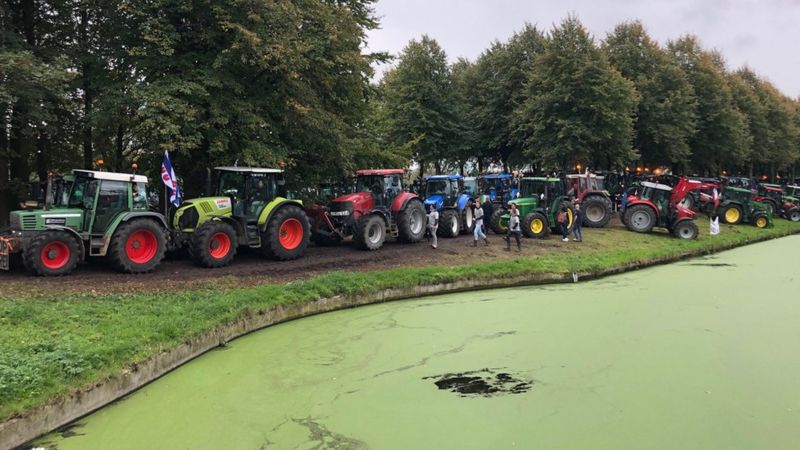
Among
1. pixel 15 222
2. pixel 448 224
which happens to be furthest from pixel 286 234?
pixel 448 224

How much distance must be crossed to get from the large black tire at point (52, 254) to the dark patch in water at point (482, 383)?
6.75 metres

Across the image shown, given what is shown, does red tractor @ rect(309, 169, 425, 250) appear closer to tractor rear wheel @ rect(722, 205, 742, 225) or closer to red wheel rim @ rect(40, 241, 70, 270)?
red wheel rim @ rect(40, 241, 70, 270)

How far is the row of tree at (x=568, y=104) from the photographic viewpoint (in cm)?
2262

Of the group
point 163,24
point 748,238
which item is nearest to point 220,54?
point 163,24

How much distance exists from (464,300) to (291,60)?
6244mm

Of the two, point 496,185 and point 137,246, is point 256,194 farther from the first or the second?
point 496,185

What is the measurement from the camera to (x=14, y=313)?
6730 millimetres

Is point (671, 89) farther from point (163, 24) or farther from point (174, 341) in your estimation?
point (174, 341)

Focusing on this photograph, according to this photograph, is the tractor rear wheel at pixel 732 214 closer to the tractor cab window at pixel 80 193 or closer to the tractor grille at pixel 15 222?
the tractor cab window at pixel 80 193

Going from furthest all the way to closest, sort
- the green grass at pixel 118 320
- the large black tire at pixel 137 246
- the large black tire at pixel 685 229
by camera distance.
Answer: the large black tire at pixel 685 229, the large black tire at pixel 137 246, the green grass at pixel 118 320

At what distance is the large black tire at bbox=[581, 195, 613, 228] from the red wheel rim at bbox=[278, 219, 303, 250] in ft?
37.3

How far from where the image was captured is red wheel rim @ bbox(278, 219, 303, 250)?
12109mm

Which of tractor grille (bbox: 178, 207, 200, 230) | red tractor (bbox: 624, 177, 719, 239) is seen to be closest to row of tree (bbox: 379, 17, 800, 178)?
red tractor (bbox: 624, 177, 719, 239)

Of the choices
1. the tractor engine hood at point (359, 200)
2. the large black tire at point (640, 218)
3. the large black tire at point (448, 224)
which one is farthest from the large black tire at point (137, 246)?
the large black tire at point (640, 218)
